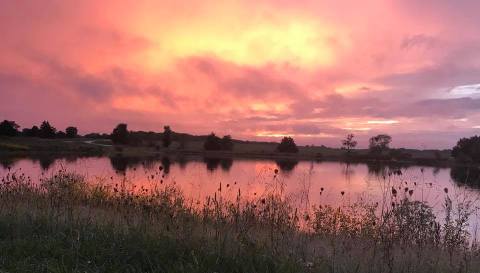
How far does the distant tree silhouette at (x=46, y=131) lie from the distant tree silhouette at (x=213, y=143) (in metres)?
48.3

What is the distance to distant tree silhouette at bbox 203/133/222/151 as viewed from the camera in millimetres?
123688

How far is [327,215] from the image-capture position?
16.9m

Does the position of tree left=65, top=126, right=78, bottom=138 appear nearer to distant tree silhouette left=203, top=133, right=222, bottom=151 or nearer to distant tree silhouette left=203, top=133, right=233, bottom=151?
distant tree silhouette left=203, top=133, right=233, bottom=151

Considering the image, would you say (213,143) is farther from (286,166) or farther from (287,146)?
(286,166)

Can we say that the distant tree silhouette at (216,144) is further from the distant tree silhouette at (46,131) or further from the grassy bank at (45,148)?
the distant tree silhouette at (46,131)

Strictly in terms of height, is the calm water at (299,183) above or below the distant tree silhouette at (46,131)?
below

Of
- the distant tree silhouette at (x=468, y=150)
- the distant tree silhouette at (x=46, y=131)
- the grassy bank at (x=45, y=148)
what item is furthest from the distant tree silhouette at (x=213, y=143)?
the distant tree silhouette at (x=468, y=150)

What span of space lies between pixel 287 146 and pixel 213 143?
20.1m

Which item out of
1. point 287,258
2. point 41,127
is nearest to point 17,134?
point 41,127

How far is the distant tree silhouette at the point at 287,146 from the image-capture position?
123850 millimetres

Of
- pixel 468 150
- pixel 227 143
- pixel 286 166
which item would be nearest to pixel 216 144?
pixel 227 143

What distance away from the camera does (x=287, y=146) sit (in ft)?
411

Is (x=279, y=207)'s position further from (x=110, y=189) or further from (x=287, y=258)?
(x=110, y=189)

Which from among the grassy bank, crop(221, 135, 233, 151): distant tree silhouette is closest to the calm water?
the grassy bank
